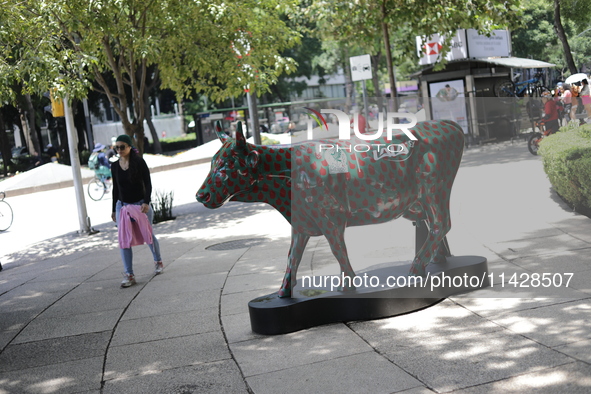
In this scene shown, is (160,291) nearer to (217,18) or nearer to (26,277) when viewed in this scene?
(26,277)

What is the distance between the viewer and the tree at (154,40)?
11.4 meters

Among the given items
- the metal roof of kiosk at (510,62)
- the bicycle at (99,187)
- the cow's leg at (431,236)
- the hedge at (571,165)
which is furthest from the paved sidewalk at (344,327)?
the metal roof of kiosk at (510,62)

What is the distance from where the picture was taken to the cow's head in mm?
5496

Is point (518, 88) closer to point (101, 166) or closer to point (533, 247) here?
point (101, 166)

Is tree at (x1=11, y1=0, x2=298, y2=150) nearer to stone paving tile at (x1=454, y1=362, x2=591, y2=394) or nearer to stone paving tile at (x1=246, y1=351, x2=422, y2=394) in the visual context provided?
stone paving tile at (x1=246, y1=351, x2=422, y2=394)

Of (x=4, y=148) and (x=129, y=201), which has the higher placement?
(x=4, y=148)

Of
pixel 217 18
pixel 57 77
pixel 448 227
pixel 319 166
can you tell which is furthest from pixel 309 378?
pixel 217 18

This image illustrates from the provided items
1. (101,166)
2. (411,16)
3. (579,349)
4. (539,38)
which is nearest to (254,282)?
(579,349)

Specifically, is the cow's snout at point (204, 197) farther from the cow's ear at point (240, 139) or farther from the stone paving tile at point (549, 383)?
the stone paving tile at point (549, 383)

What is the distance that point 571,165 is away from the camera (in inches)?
330

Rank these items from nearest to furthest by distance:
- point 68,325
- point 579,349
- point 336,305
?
point 579,349 → point 336,305 → point 68,325

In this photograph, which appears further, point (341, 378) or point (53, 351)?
point (53, 351)

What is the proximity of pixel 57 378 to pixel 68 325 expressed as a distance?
1.60 metres

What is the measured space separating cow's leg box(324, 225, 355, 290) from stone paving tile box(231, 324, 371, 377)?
1.19ft
